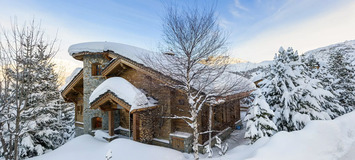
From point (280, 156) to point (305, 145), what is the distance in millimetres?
1220

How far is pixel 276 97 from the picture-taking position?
8.66 metres

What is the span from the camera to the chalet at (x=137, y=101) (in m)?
9.05

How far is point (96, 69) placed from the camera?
12664 millimetres

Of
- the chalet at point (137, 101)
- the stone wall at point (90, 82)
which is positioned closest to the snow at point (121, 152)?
the chalet at point (137, 101)

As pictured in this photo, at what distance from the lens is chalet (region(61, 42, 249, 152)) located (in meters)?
9.05

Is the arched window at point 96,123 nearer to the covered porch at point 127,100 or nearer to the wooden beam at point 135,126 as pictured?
the covered porch at point 127,100

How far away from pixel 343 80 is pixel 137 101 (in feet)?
60.1

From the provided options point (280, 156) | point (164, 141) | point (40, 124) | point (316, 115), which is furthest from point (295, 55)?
point (40, 124)

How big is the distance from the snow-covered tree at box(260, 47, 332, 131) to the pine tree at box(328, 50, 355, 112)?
24.8 feet

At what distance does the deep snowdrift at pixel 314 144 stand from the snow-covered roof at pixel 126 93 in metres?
5.96

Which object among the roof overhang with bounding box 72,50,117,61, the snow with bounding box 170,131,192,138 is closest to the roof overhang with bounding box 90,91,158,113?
the snow with bounding box 170,131,192,138

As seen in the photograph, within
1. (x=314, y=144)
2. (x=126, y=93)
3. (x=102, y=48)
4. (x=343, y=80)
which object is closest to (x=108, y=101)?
(x=126, y=93)

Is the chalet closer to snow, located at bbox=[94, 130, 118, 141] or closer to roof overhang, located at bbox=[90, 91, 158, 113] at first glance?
roof overhang, located at bbox=[90, 91, 158, 113]

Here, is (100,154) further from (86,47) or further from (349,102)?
(349,102)
